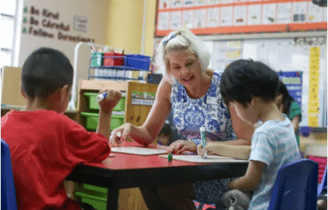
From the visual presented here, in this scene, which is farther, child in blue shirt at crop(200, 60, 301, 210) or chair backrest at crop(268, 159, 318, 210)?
child in blue shirt at crop(200, 60, 301, 210)

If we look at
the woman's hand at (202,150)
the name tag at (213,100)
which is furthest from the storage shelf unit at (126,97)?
the woman's hand at (202,150)

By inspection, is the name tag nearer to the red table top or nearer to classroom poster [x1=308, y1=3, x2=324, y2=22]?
the red table top

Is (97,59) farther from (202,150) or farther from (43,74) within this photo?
(43,74)

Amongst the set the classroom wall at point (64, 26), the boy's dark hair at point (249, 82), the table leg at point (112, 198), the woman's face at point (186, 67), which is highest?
the classroom wall at point (64, 26)

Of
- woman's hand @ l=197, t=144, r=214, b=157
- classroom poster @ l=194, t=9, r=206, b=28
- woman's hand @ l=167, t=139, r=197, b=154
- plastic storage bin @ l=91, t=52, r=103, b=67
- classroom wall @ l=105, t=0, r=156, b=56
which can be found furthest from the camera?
classroom wall @ l=105, t=0, r=156, b=56

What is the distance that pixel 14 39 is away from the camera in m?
5.57

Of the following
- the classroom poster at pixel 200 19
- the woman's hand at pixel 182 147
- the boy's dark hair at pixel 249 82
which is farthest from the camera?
the classroom poster at pixel 200 19

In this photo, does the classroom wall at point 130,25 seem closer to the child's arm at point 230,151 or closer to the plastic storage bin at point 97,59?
the plastic storage bin at point 97,59

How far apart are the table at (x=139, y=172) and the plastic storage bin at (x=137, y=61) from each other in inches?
89.0

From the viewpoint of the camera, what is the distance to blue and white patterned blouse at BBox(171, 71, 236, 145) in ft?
6.50

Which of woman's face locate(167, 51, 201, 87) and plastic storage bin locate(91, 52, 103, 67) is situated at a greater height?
plastic storage bin locate(91, 52, 103, 67)

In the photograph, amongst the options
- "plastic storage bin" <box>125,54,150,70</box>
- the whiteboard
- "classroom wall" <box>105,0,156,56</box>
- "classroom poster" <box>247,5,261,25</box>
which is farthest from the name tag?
"classroom wall" <box>105,0,156,56</box>

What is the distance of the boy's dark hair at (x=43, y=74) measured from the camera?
1294mm

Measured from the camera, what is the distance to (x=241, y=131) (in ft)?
6.14
